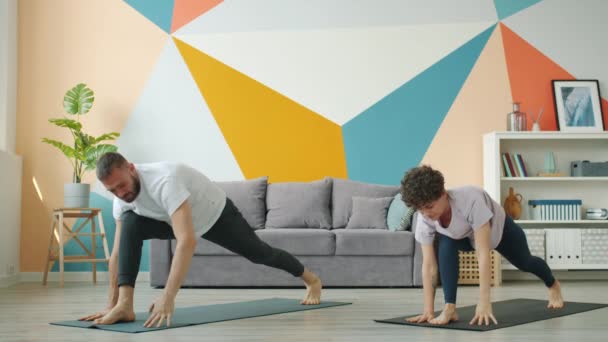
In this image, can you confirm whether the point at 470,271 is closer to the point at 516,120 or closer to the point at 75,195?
the point at 516,120

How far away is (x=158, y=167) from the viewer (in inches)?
128

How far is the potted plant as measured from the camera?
6.01 metres

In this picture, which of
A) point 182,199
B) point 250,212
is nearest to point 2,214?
point 250,212

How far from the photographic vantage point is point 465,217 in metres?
3.21

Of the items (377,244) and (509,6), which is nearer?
(377,244)

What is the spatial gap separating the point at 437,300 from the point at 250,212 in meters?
1.91

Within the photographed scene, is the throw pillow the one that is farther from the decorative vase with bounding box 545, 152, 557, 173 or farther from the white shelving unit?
the decorative vase with bounding box 545, 152, 557, 173

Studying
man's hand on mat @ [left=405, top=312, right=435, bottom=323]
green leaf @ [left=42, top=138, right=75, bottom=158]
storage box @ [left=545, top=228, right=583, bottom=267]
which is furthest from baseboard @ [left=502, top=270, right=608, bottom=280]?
green leaf @ [left=42, top=138, right=75, bottom=158]

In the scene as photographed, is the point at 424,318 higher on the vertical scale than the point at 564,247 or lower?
lower

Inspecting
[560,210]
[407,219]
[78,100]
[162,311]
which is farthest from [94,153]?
[560,210]

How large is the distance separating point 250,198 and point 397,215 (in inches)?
44.5

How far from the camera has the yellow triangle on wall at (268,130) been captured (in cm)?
639

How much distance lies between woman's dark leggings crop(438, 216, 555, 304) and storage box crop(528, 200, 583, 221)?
229 centimetres

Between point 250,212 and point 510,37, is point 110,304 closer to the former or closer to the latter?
point 250,212
